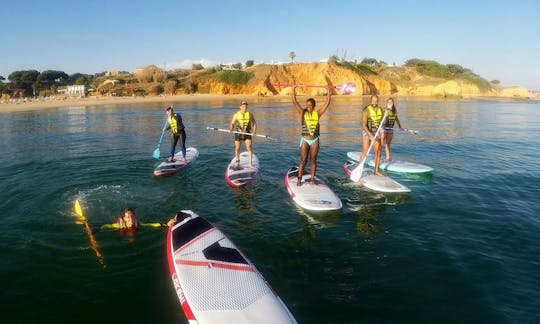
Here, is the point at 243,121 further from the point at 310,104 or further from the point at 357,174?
the point at 357,174

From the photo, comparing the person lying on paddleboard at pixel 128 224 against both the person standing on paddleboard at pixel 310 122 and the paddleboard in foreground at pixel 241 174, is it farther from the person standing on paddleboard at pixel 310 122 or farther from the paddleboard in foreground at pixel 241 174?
the person standing on paddleboard at pixel 310 122

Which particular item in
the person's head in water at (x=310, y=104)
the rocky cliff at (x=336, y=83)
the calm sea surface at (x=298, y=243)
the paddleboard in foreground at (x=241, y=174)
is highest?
the rocky cliff at (x=336, y=83)

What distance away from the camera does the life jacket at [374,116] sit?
1237 cm

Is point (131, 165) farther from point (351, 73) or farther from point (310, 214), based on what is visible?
point (351, 73)

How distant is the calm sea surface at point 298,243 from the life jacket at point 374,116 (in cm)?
235

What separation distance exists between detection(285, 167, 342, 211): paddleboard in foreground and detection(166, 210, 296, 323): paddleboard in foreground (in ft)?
10.9

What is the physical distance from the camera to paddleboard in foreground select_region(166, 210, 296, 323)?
16.5 feet

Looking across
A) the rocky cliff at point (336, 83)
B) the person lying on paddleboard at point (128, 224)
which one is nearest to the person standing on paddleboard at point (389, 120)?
the person lying on paddleboard at point (128, 224)

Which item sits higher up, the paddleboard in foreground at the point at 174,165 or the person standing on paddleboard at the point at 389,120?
the person standing on paddleboard at the point at 389,120

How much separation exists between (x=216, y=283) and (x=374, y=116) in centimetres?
909

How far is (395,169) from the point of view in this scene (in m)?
13.7

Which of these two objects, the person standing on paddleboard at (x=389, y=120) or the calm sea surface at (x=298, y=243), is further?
the person standing on paddleboard at (x=389, y=120)

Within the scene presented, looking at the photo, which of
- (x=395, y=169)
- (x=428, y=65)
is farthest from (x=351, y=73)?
(x=395, y=169)

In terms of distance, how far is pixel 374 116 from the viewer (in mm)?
12469
